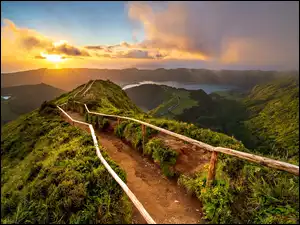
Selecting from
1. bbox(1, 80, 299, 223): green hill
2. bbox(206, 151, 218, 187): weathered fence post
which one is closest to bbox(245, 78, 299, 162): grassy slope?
bbox(1, 80, 299, 223): green hill

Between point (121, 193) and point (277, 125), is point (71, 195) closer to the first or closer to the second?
point (121, 193)

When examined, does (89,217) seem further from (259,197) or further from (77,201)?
(259,197)

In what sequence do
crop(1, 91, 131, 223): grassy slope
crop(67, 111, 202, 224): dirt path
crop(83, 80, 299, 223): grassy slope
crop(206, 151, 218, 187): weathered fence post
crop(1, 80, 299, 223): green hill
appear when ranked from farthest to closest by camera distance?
crop(206, 151, 218, 187): weathered fence post, crop(67, 111, 202, 224): dirt path, crop(1, 91, 131, 223): grassy slope, crop(1, 80, 299, 223): green hill, crop(83, 80, 299, 223): grassy slope

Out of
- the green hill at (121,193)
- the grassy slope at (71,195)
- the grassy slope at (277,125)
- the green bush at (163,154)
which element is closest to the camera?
the green hill at (121,193)

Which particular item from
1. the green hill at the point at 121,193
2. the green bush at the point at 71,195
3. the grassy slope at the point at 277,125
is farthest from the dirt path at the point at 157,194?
the grassy slope at the point at 277,125

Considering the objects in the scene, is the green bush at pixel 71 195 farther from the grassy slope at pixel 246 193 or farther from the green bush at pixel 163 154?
the grassy slope at pixel 246 193

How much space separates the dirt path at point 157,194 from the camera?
5.07 meters

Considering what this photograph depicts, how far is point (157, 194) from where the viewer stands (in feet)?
20.1

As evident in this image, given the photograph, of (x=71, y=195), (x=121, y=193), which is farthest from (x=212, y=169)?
(x=71, y=195)

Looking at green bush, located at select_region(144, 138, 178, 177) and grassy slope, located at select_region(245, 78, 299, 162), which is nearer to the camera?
green bush, located at select_region(144, 138, 178, 177)

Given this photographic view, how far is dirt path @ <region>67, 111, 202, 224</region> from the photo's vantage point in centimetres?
507

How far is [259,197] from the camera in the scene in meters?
4.49

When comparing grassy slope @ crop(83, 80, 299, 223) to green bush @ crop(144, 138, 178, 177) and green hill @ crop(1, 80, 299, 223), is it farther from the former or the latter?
green bush @ crop(144, 138, 178, 177)

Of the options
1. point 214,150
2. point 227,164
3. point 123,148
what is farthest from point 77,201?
point 123,148
